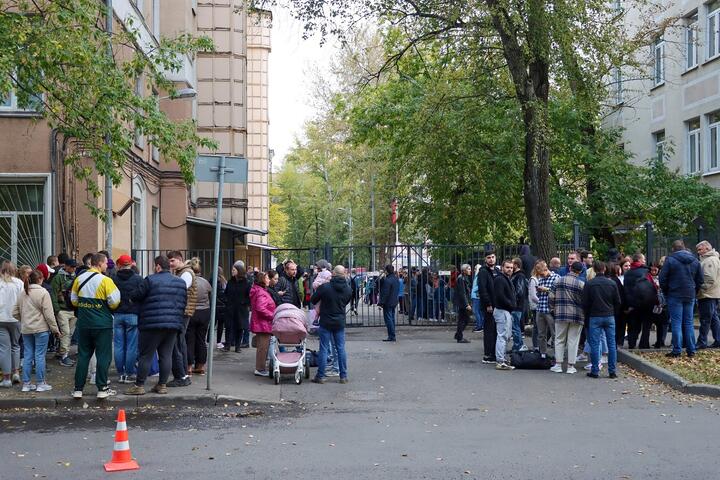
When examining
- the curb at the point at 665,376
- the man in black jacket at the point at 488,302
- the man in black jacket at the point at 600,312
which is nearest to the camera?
the curb at the point at 665,376

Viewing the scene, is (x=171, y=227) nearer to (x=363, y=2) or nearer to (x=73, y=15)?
(x=363, y=2)

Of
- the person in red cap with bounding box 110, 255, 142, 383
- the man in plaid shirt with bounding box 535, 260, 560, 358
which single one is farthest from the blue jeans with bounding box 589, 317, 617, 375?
the person in red cap with bounding box 110, 255, 142, 383

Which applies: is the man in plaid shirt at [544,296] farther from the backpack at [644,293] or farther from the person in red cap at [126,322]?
the person in red cap at [126,322]

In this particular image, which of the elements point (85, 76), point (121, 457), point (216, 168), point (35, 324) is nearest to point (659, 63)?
point (216, 168)

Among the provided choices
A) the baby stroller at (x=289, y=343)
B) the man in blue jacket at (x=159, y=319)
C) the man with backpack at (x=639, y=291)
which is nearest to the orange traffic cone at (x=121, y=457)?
the man in blue jacket at (x=159, y=319)

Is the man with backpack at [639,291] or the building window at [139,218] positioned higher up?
the building window at [139,218]

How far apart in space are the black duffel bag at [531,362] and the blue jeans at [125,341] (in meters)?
6.21

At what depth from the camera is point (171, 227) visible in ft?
87.8

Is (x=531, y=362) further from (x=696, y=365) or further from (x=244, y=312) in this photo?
(x=244, y=312)

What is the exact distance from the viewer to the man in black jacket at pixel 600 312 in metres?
13.4

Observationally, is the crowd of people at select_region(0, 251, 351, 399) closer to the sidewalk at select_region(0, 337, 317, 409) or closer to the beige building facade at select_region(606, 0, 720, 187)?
the sidewalk at select_region(0, 337, 317, 409)

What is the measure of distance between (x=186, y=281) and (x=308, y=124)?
130 ft

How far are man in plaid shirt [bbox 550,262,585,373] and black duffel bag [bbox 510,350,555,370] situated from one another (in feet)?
1.05

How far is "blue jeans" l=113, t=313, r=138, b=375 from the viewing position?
1240 centimetres
